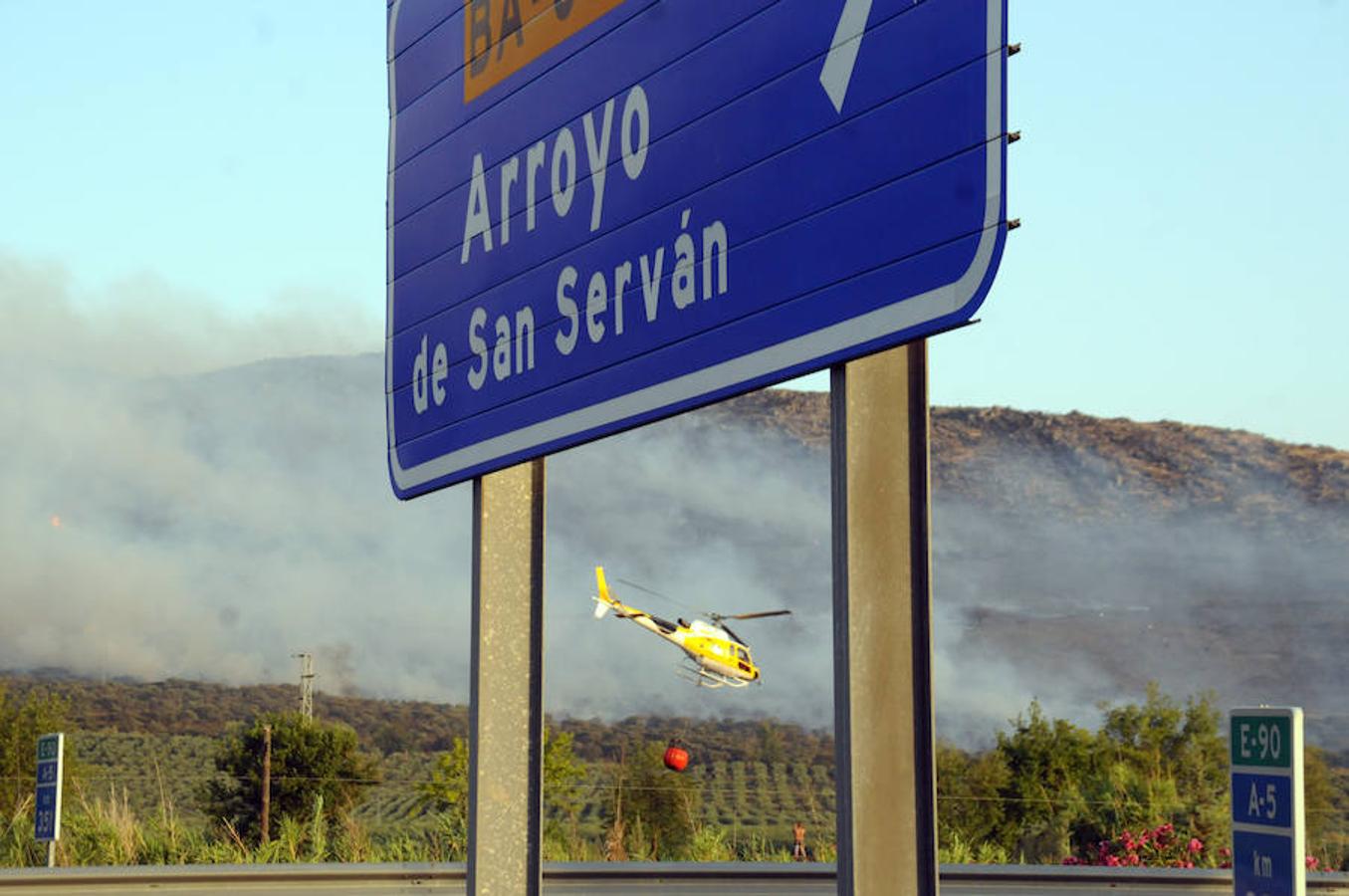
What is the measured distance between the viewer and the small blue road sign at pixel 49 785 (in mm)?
15461

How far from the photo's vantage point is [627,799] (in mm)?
43938

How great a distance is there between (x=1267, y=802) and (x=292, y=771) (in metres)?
38.0

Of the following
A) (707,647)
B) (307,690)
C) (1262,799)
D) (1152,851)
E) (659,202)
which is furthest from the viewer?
(307,690)

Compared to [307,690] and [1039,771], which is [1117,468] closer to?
[307,690]

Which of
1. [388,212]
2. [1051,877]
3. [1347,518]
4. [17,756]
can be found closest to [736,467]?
[1347,518]

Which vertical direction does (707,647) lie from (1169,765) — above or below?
above

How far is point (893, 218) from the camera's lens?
3758mm

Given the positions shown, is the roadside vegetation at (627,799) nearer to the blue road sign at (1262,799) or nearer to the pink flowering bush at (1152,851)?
the pink flowering bush at (1152,851)

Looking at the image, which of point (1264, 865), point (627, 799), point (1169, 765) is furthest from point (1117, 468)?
point (1264, 865)

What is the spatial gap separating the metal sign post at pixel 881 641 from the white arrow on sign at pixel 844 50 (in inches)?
22.8

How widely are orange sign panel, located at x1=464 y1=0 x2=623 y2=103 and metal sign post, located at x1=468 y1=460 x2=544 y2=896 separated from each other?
4.08 ft

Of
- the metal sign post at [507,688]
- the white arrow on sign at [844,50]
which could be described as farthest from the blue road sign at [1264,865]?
the white arrow on sign at [844,50]

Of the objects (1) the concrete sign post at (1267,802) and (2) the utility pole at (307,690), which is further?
(2) the utility pole at (307,690)

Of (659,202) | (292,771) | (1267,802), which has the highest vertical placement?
(659,202)
